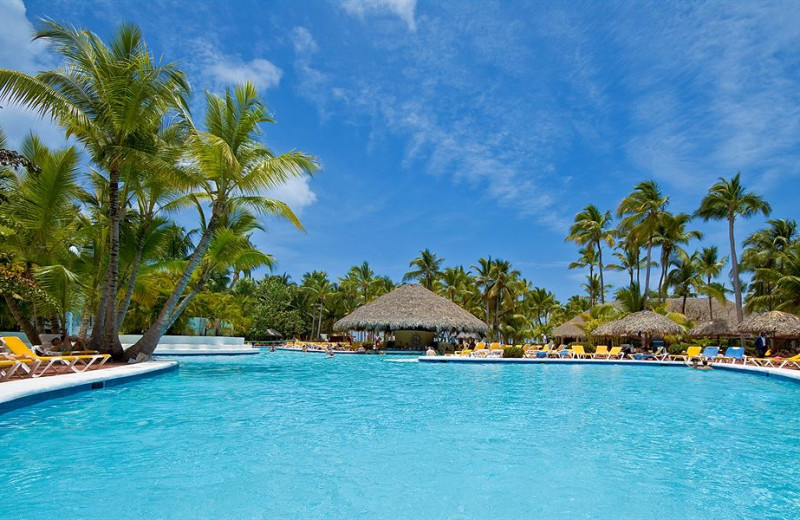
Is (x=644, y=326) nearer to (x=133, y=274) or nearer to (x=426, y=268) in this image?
(x=133, y=274)

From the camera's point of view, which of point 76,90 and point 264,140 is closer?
point 76,90

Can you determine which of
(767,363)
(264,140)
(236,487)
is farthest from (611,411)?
(767,363)

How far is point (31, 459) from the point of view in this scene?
4.59 m

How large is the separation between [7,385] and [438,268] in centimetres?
3627

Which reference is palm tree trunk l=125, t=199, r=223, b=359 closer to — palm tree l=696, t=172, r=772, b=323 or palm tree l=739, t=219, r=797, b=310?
palm tree l=696, t=172, r=772, b=323

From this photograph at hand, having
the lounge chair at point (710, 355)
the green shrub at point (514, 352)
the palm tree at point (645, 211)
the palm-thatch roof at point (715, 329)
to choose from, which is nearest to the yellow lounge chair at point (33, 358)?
the green shrub at point (514, 352)

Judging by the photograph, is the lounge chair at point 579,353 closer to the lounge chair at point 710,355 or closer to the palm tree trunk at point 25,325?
the lounge chair at point 710,355

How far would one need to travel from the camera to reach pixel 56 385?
24.5 feet

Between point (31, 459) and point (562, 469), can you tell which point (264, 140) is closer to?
point (31, 459)

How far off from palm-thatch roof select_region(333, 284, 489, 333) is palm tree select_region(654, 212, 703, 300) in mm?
11131

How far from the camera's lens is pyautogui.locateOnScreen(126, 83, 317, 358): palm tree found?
13.2m

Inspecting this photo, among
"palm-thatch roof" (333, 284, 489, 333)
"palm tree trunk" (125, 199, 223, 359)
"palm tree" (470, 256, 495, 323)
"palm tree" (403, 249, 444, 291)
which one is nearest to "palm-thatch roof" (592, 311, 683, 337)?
"palm-thatch roof" (333, 284, 489, 333)

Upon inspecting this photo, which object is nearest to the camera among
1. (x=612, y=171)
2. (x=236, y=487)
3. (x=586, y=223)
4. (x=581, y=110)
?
(x=236, y=487)

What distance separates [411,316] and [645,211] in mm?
14245
